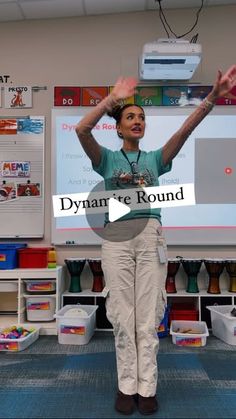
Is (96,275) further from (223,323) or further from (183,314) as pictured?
(223,323)

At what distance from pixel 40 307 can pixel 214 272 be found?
1.57 metres

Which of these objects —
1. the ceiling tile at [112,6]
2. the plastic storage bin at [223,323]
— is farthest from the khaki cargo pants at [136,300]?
the ceiling tile at [112,6]

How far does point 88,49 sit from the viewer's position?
3646 mm

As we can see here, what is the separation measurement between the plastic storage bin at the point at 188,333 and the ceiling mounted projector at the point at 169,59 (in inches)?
86.4

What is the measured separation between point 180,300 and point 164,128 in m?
1.65

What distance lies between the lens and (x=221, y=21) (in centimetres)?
361

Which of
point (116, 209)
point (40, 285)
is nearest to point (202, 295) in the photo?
point (40, 285)

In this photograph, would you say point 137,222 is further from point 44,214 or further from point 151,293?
point 44,214

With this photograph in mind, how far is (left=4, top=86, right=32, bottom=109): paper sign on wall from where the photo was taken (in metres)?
3.61

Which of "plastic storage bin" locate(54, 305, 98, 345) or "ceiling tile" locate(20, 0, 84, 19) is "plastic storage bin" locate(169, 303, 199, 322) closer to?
"plastic storage bin" locate(54, 305, 98, 345)

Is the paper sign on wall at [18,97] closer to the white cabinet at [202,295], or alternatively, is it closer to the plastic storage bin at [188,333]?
the white cabinet at [202,295]

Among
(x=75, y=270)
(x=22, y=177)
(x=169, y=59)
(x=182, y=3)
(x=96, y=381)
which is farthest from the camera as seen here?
(x=22, y=177)

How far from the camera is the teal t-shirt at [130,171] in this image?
1.75 metres

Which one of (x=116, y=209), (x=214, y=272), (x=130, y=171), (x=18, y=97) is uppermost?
(x=18, y=97)
